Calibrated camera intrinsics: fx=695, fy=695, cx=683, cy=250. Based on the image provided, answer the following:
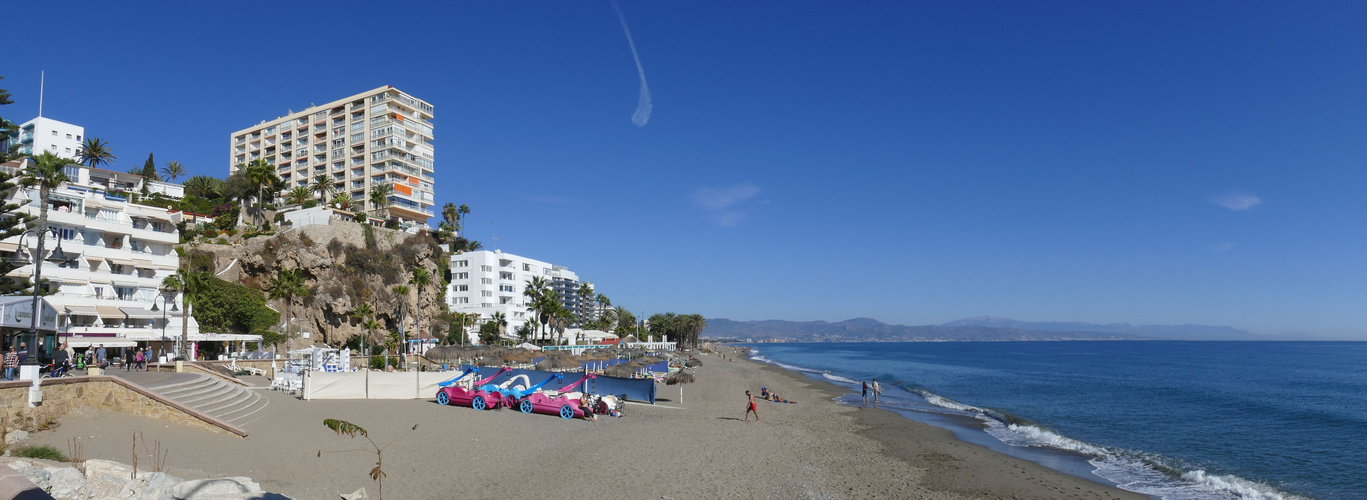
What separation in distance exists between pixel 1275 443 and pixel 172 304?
5448 centimetres

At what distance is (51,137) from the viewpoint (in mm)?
76562

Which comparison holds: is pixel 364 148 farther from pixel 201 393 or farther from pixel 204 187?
pixel 201 393

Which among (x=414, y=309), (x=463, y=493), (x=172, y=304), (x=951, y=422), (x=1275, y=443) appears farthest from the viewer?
(x=414, y=309)

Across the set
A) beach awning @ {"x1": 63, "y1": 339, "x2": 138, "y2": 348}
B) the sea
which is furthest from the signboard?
the sea

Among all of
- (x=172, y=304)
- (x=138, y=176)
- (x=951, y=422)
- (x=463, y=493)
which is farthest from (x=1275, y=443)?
(x=138, y=176)

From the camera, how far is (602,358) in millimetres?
50906

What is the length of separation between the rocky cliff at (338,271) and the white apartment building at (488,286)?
47.9 ft

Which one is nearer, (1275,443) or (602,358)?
A: (1275,443)

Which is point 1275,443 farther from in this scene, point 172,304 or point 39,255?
point 172,304

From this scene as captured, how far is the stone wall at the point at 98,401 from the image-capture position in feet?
44.2

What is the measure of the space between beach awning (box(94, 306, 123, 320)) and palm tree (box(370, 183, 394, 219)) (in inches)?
1755

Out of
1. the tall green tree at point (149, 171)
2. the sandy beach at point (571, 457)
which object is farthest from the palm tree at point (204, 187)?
the sandy beach at point (571, 457)

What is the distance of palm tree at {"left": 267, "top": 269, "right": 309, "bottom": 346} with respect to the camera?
47938 millimetres

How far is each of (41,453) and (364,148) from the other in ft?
273
